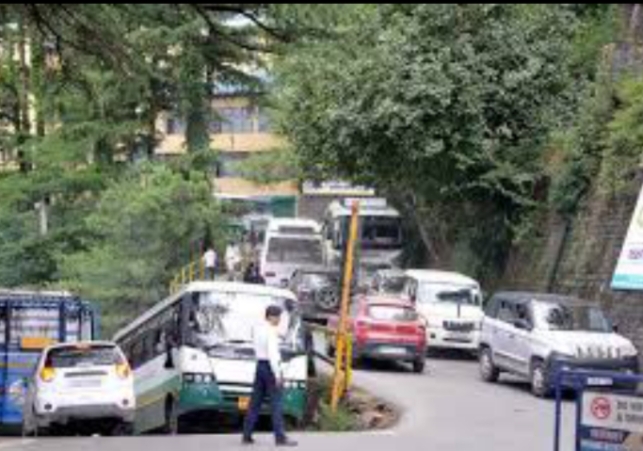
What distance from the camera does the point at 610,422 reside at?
11250 millimetres

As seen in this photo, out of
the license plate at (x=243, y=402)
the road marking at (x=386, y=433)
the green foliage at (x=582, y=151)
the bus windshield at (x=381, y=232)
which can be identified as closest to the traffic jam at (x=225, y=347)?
the license plate at (x=243, y=402)

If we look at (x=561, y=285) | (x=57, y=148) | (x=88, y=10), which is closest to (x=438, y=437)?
(x=88, y=10)

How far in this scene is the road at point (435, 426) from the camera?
17094mm

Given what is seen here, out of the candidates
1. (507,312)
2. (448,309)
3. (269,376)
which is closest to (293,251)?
(448,309)

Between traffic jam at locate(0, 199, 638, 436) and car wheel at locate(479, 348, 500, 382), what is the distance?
3cm

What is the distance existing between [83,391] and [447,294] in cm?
1448

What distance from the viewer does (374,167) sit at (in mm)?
40188

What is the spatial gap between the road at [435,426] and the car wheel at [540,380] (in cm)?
23

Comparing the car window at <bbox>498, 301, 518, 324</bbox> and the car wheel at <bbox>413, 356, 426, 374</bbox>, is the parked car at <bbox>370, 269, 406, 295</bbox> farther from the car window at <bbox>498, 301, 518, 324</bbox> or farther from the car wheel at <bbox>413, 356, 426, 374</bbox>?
the car window at <bbox>498, 301, 518, 324</bbox>

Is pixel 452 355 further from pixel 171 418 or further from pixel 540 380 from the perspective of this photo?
pixel 171 418

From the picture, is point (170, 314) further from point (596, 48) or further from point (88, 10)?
point (596, 48)

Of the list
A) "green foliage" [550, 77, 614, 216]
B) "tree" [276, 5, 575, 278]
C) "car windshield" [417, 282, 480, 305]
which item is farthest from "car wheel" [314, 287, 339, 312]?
"green foliage" [550, 77, 614, 216]

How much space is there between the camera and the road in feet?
56.1

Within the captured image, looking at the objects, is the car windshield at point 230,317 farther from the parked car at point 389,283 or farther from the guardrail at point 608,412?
the parked car at point 389,283
